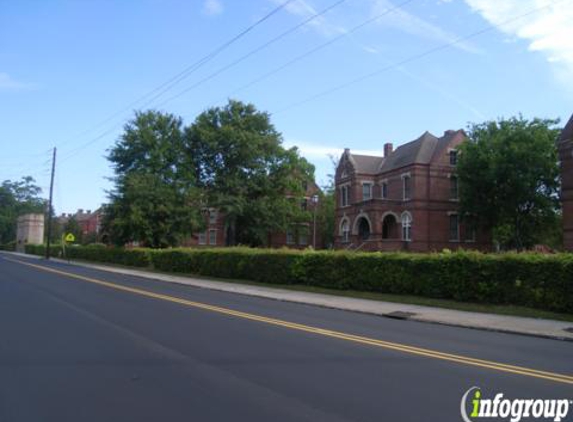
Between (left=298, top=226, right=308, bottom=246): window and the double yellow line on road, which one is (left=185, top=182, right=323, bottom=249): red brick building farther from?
the double yellow line on road

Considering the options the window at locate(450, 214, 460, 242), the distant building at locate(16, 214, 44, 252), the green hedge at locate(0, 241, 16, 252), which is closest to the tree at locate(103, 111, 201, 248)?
the window at locate(450, 214, 460, 242)

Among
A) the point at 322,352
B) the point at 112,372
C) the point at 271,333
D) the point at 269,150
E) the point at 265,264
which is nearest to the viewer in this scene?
the point at 112,372

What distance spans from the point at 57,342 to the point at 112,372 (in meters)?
2.82

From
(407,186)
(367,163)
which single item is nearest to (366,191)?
(367,163)

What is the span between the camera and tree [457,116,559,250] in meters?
46.1

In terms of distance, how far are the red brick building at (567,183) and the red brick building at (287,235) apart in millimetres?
34663

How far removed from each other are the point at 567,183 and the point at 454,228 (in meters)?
15.9

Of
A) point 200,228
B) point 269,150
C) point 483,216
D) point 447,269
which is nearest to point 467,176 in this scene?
point 483,216

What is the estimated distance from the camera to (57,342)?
987 centimetres

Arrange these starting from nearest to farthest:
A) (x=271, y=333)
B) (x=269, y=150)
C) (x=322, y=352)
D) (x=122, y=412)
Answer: (x=122, y=412), (x=322, y=352), (x=271, y=333), (x=269, y=150)

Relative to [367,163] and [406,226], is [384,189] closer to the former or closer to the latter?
[367,163]

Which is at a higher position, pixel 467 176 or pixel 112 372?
pixel 467 176

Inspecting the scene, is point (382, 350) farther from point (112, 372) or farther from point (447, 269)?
point (447, 269)

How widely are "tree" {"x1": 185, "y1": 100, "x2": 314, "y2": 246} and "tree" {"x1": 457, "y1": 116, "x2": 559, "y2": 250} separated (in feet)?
64.5
